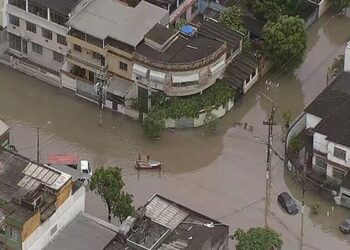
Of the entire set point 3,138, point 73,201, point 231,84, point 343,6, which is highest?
point 343,6

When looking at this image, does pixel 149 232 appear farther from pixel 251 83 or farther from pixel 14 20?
pixel 14 20

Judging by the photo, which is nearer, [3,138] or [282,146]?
[3,138]

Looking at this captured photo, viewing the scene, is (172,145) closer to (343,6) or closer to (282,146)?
(282,146)

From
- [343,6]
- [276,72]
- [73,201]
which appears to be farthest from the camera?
[343,6]

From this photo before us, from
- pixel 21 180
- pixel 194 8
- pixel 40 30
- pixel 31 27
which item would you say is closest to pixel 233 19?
pixel 194 8

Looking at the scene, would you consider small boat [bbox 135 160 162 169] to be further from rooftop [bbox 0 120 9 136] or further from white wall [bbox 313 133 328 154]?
white wall [bbox 313 133 328 154]

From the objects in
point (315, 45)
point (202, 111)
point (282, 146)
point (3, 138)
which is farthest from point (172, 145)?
point (315, 45)
